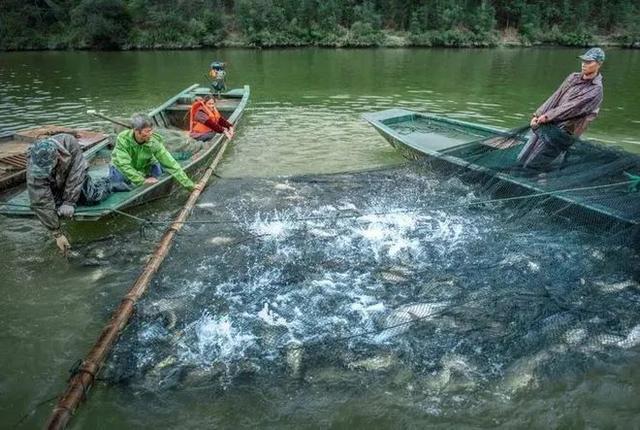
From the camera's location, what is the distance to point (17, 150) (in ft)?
34.0

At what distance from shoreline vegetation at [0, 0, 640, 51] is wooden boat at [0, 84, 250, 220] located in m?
32.2

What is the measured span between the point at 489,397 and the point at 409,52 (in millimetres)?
38946

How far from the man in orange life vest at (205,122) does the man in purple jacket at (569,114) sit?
6623mm

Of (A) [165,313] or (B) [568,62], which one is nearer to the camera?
(A) [165,313]

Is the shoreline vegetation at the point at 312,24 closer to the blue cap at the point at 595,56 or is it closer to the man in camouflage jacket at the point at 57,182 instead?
the blue cap at the point at 595,56

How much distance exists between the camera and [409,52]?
40000 mm

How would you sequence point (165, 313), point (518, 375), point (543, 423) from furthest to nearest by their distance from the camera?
point (165, 313) → point (518, 375) → point (543, 423)

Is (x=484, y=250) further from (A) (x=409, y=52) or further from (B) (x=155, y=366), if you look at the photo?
(A) (x=409, y=52)

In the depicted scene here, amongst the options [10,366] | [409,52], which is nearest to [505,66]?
[409,52]

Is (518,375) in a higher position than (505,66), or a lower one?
lower

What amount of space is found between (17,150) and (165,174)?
4.18 meters

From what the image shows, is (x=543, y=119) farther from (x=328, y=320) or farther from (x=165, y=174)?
(x=165, y=174)

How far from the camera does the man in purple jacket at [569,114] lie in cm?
781

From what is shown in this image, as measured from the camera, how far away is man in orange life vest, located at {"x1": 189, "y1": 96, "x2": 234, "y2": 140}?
1115 centimetres
